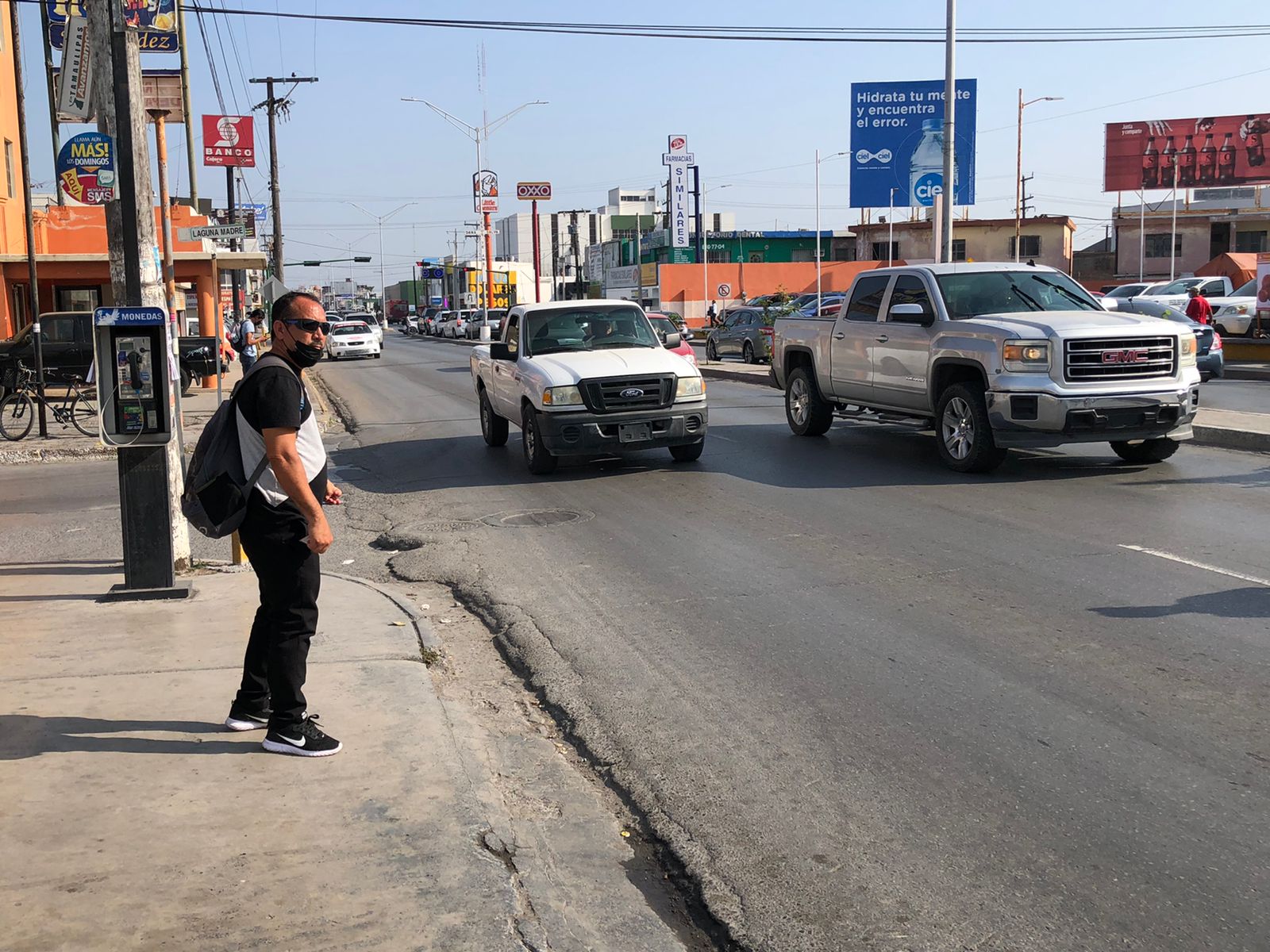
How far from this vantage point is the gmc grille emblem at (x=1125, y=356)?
1207cm

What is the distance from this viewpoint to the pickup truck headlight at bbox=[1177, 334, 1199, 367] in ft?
40.4

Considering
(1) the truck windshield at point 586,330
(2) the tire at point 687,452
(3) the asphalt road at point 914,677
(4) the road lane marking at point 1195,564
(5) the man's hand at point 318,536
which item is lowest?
Answer: (3) the asphalt road at point 914,677

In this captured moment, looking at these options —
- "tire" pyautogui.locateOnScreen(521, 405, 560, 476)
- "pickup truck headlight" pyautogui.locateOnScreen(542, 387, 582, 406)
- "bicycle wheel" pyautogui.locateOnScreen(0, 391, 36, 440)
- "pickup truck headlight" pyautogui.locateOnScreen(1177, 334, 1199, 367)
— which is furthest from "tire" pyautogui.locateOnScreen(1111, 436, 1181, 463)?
"bicycle wheel" pyautogui.locateOnScreen(0, 391, 36, 440)

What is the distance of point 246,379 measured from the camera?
5109 mm

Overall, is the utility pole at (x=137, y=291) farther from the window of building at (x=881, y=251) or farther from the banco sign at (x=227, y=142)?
the window of building at (x=881, y=251)

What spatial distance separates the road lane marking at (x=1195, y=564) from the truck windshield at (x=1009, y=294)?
4716 millimetres

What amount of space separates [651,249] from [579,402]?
8673 centimetres

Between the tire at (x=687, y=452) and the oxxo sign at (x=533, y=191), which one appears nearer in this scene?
the tire at (x=687, y=452)

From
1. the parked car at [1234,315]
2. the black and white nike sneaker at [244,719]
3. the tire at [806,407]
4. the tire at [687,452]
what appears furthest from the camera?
the parked car at [1234,315]

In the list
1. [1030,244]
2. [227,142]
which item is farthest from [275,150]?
[1030,244]

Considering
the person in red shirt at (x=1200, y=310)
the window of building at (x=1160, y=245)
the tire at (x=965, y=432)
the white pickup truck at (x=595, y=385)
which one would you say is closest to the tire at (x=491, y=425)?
the white pickup truck at (x=595, y=385)

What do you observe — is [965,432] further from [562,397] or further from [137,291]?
[137,291]

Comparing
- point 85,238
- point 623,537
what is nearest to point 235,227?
point 623,537

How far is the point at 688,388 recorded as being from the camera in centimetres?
1333
